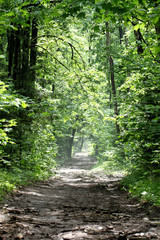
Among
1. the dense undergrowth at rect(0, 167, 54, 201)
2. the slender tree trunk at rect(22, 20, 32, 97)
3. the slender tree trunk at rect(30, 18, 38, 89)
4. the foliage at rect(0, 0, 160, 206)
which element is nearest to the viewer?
the foliage at rect(0, 0, 160, 206)

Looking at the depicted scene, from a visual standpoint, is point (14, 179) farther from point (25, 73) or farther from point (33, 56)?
point (33, 56)

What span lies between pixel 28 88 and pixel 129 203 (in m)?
6.87

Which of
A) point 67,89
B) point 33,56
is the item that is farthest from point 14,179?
point 33,56

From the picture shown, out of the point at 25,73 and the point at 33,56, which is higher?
the point at 33,56

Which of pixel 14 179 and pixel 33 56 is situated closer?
pixel 14 179

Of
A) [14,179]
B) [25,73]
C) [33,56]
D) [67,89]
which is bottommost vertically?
[14,179]

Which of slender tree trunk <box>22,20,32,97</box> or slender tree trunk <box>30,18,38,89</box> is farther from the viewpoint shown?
slender tree trunk <box>30,18,38,89</box>

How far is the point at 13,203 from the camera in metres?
5.63

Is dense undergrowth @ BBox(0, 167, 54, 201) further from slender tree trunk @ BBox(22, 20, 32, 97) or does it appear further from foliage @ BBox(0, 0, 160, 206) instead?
slender tree trunk @ BBox(22, 20, 32, 97)

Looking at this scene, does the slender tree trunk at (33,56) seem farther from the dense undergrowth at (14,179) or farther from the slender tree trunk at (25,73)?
the dense undergrowth at (14,179)

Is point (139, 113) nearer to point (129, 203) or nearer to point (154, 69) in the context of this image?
point (154, 69)

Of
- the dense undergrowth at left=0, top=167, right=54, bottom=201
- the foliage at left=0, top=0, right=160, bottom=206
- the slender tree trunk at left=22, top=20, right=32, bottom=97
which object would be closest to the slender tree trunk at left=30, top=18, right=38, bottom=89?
the foliage at left=0, top=0, right=160, bottom=206

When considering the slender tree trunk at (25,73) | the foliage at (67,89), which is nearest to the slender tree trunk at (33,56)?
the foliage at (67,89)

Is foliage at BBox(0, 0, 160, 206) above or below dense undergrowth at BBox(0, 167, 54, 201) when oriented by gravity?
above
